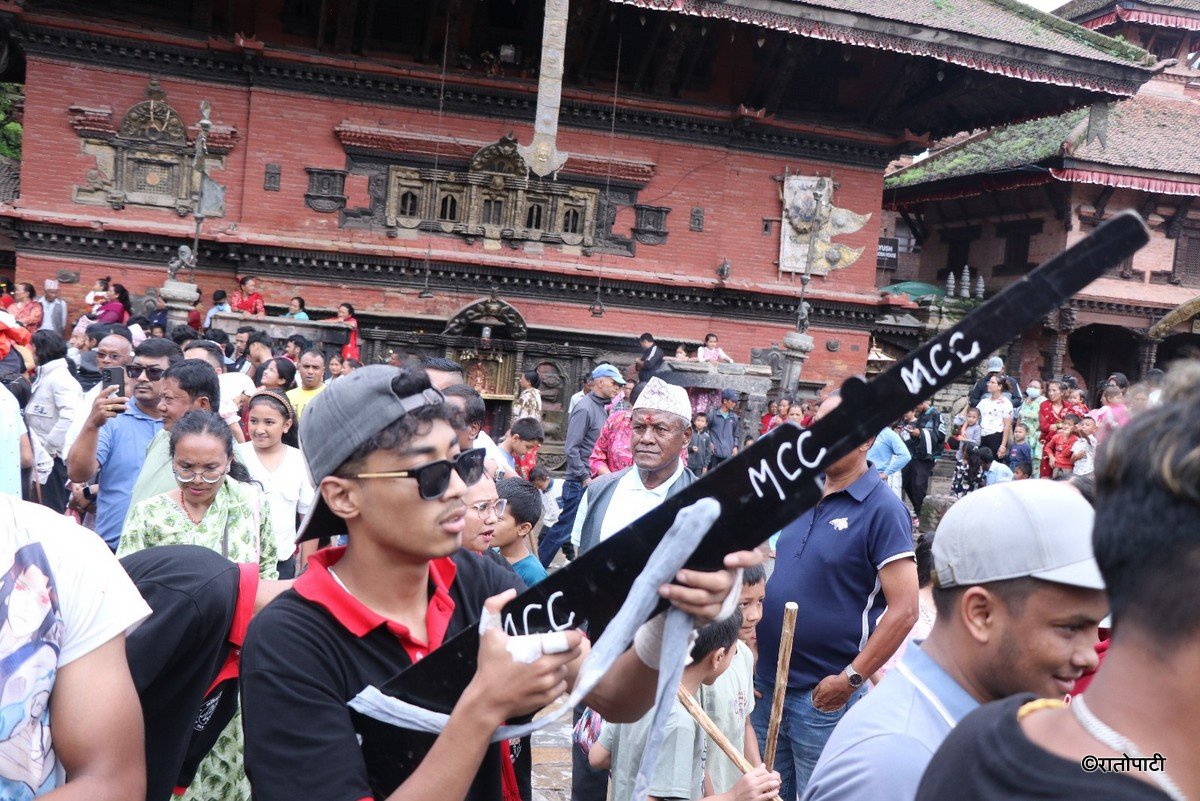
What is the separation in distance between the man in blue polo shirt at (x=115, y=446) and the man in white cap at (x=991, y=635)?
13.9 ft

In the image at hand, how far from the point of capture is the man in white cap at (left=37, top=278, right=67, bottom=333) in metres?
15.2

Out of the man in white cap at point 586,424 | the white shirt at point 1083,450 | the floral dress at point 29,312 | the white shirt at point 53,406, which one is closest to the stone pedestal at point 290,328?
the floral dress at point 29,312

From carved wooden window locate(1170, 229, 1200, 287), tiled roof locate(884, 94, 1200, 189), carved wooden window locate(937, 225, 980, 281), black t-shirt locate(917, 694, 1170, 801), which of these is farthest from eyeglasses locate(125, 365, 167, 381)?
carved wooden window locate(1170, 229, 1200, 287)

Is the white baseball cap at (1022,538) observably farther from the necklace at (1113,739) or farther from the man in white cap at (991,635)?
the necklace at (1113,739)

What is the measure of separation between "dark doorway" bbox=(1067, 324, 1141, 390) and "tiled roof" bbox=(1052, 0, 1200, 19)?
8293 mm

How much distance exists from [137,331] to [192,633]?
10.5 meters

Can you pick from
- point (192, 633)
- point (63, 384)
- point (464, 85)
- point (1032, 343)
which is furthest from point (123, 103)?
point (1032, 343)

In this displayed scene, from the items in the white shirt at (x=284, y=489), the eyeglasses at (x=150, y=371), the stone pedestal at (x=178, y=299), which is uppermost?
the stone pedestal at (x=178, y=299)

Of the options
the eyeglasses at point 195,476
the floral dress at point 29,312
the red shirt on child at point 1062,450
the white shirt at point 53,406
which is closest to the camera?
the eyeglasses at point 195,476

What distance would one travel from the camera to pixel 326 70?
16.8m

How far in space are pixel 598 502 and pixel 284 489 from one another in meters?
1.69

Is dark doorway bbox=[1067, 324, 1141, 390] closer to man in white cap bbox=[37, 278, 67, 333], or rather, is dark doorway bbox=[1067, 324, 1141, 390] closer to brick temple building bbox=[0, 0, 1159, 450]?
brick temple building bbox=[0, 0, 1159, 450]

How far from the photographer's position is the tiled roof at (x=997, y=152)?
78.4 ft

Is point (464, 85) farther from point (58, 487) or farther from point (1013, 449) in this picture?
point (58, 487)
